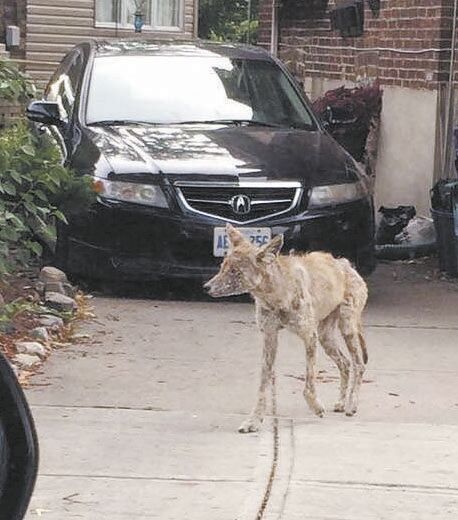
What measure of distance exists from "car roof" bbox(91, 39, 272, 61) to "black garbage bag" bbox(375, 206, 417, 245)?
221cm

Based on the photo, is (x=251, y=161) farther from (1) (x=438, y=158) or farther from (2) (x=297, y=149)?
(1) (x=438, y=158)

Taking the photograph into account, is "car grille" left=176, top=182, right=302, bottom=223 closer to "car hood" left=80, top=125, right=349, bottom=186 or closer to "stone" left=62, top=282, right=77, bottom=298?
"car hood" left=80, top=125, right=349, bottom=186

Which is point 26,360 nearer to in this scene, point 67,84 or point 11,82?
point 11,82

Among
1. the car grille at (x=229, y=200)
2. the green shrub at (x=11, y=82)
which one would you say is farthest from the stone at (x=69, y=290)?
the green shrub at (x=11, y=82)

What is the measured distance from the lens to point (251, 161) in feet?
30.8

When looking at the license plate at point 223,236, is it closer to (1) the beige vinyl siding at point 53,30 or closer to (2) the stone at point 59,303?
(2) the stone at point 59,303

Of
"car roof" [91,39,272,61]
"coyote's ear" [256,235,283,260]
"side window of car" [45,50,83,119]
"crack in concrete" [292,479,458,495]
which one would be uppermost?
"car roof" [91,39,272,61]

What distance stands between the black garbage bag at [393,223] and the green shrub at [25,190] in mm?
4574

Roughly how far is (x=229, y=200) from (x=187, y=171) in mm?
355

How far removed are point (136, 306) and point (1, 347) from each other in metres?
1.75

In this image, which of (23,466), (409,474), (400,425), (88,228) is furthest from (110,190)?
(23,466)

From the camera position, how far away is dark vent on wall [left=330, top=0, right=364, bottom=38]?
14.5 metres

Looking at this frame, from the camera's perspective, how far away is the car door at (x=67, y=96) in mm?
9812

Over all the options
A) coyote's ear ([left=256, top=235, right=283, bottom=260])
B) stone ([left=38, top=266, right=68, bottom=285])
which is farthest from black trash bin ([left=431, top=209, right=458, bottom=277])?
coyote's ear ([left=256, top=235, right=283, bottom=260])
